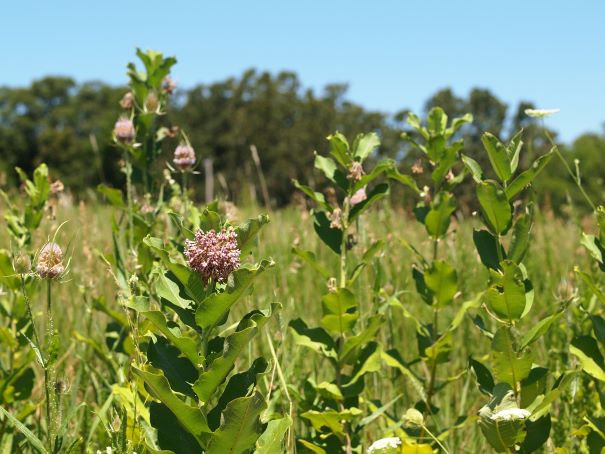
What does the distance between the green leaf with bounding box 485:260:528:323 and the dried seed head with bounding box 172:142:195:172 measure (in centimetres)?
93

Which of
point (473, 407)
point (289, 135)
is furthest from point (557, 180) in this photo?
point (473, 407)

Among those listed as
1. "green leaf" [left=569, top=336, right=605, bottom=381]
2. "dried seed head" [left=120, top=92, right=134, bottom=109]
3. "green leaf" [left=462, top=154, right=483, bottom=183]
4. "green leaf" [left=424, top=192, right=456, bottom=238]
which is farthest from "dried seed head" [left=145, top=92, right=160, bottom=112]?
"green leaf" [left=569, top=336, right=605, bottom=381]

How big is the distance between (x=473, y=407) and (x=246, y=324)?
1.45 meters

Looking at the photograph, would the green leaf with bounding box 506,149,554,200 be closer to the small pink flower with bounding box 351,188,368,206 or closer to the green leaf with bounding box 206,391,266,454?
the small pink flower with bounding box 351,188,368,206

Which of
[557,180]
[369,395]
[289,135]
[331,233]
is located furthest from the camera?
[557,180]

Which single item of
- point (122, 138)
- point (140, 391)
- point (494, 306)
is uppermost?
point (122, 138)

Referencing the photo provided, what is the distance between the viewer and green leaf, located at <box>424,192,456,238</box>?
1.84 meters

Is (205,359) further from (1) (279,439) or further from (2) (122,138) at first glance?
(2) (122,138)

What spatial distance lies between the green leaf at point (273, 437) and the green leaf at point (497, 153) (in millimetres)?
693

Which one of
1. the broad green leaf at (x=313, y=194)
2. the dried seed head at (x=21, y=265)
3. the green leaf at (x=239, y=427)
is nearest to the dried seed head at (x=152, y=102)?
the broad green leaf at (x=313, y=194)

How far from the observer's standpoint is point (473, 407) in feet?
8.07

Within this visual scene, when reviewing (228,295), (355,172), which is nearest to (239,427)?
(228,295)

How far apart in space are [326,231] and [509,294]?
49cm

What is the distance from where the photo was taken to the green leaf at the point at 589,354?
1.52m
